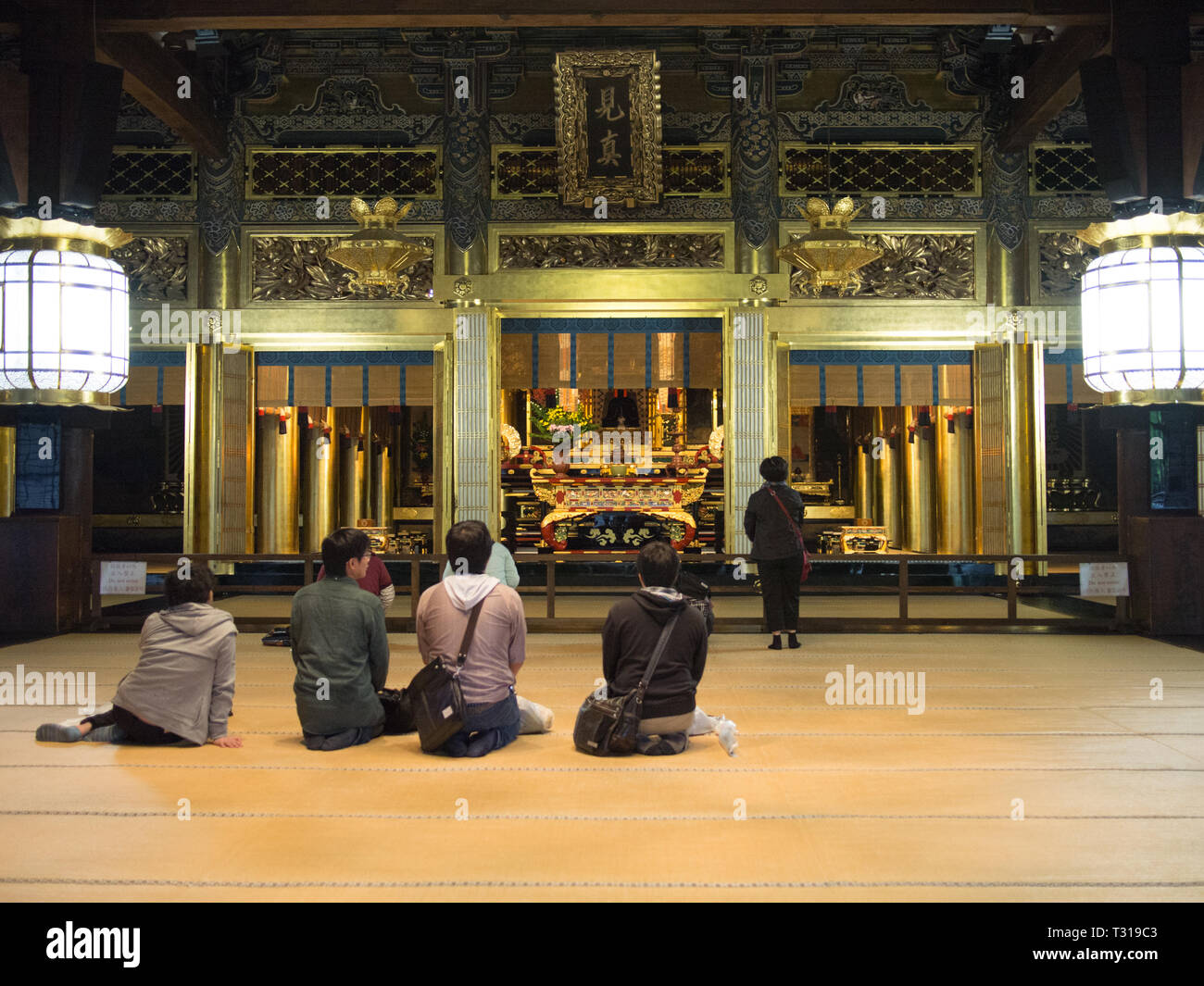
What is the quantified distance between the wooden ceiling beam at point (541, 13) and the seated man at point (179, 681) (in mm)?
5061

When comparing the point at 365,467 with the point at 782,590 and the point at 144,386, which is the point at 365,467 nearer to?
the point at 144,386

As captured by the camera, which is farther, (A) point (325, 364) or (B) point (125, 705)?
(A) point (325, 364)

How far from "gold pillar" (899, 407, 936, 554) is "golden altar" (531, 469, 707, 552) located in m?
3.03

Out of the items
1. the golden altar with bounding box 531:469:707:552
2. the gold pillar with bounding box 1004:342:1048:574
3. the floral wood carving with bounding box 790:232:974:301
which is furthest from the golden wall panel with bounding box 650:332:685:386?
the gold pillar with bounding box 1004:342:1048:574

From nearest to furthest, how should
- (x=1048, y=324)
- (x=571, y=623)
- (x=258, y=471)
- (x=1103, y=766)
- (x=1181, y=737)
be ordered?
(x=1103, y=766) → (x=1181, y=737) → (x=571, y=623) → (x=1048, y=324) → (x=258, y=471)

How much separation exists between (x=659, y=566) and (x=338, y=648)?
1.14m

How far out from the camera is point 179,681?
3.83 m

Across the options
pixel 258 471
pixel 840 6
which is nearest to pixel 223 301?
pixel 258 471

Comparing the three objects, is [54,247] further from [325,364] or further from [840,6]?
[840,6]

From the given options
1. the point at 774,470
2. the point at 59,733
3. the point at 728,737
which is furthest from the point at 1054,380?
the point at 59,733

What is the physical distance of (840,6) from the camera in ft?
24.5

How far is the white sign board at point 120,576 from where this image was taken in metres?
7.04

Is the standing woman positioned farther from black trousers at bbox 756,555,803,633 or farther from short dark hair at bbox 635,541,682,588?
short dark hair at bbox 635,541,682,588

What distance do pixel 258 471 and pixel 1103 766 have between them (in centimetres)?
897
